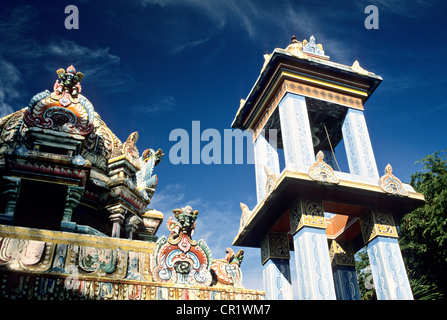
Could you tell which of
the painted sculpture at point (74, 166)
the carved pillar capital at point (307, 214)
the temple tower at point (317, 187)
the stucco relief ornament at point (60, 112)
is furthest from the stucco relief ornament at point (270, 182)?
Result: the stucco relief ornament at point (60, 112)

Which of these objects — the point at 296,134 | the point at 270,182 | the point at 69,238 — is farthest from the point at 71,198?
the point at 296,134

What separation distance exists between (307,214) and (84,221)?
25.1 ft

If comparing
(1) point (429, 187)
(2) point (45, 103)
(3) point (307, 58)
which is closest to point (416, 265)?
(1) point (429, 187)

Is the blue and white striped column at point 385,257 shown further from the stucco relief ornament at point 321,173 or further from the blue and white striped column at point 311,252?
the stucco relief ornament at point 321,173

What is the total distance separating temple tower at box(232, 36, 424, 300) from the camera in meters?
10.1

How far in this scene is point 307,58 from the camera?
12750 mm

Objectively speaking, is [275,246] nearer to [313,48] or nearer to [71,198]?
[71,198]

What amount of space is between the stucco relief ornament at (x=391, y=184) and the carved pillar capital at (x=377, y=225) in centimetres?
68

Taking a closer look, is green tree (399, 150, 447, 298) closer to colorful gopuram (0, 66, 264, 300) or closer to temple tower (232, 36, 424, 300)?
temple tower (232, 36, 424, 300)

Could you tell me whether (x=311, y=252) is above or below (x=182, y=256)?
above

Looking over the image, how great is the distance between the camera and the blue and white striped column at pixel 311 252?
923 centimetres

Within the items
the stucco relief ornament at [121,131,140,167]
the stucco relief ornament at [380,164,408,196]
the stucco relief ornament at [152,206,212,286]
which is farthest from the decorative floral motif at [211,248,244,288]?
the stucco relief ornament at [121,131,140,167]

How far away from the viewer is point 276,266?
11648 mm

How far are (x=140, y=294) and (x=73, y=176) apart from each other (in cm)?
509
